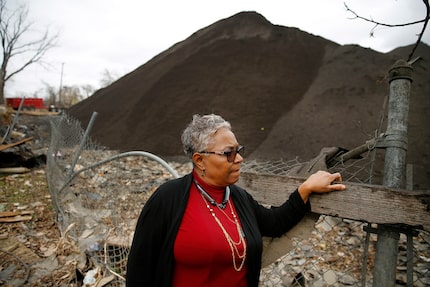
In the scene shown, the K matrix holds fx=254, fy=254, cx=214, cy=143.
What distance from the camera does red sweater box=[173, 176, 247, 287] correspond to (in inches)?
46.5

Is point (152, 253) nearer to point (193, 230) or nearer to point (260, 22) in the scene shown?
point (193, 230)

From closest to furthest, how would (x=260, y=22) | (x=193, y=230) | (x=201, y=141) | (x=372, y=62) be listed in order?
(x=193, y=230), (x=201, y=141), (x=372, y=62), (x=260, y=22)

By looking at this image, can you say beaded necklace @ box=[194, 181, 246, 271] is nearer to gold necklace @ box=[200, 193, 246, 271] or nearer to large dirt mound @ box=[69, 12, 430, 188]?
gold necklace @ box=[200, 193, 246, 271]

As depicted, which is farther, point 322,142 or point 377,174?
point 322,142

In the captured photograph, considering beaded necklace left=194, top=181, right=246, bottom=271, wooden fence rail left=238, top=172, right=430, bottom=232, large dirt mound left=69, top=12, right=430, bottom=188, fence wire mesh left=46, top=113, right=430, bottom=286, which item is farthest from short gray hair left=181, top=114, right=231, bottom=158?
large dirt mound left=69, top=12, right=430, bottom=188

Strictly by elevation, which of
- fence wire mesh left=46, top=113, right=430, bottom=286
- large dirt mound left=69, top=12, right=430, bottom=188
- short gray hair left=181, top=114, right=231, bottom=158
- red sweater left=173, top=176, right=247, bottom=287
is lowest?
fence wire mesh left=46, top=113, right=430, bottom=286

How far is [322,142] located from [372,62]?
23.2 feet

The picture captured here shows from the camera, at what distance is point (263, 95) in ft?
39.5

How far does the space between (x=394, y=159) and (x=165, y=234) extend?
1122 mm

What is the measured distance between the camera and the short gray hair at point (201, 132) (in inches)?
50.7

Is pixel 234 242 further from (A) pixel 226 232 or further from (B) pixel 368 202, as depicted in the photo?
(B) pixel 368 202

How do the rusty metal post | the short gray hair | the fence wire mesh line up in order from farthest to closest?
the fence wire mesh → the short gray hair → the rusty metal post

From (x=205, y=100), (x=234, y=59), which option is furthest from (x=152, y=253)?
(x=234, y=59)

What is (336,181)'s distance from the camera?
1.21m
